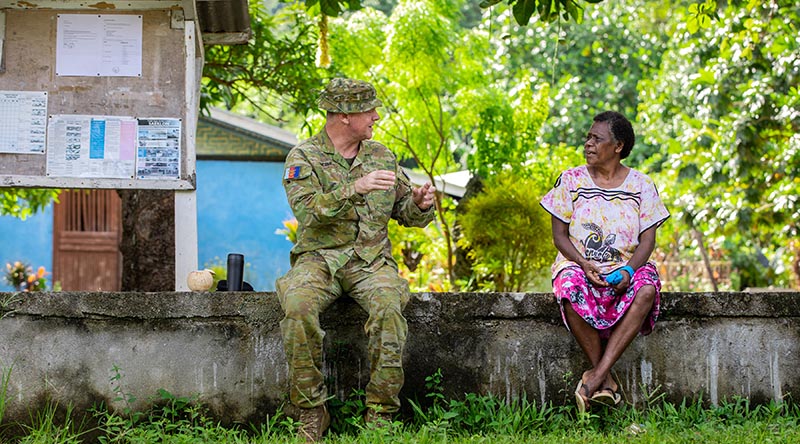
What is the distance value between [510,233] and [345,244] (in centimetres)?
420

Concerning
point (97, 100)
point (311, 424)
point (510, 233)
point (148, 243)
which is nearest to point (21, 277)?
point (148, 243)

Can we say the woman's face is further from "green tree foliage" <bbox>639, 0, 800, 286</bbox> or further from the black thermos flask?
"green tree foliage" <bbox>639, 0, 800, 286</bbox>

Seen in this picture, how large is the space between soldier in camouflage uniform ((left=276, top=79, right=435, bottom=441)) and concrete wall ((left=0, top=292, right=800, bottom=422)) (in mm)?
348

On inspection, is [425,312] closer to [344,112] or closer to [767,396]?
[344,112]

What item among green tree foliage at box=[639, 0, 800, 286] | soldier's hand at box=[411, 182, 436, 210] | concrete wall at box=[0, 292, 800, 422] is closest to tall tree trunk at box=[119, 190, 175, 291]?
concrete wall at box=[0, 292, 800, 422]

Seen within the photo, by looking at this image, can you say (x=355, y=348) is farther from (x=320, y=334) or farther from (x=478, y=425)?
(x=478, y=425)

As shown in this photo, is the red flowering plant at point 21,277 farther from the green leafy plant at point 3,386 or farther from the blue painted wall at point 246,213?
the green leafy plant at point 3,386

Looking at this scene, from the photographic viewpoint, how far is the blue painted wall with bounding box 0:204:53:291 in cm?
1543

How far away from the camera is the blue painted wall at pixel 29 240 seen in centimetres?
1543

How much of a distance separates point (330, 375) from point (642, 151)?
18.2 metres

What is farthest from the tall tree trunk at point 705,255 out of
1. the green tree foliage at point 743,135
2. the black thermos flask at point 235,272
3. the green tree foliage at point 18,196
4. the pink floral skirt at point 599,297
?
the black thermos flask at point 235,272

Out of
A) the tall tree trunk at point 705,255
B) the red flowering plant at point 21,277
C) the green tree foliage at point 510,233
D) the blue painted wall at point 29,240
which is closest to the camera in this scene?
the green tree foliage at point 510,233

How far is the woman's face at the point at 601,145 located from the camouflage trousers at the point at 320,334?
4.24 feet

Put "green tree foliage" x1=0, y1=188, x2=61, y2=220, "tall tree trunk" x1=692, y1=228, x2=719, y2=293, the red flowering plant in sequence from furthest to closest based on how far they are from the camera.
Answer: "tall tree trunk" x1=692, y1=228, x2=719, y2=293 < the red flowering plant < "green tree foliage" x1=0, y1=188, x2=61, y2=220
